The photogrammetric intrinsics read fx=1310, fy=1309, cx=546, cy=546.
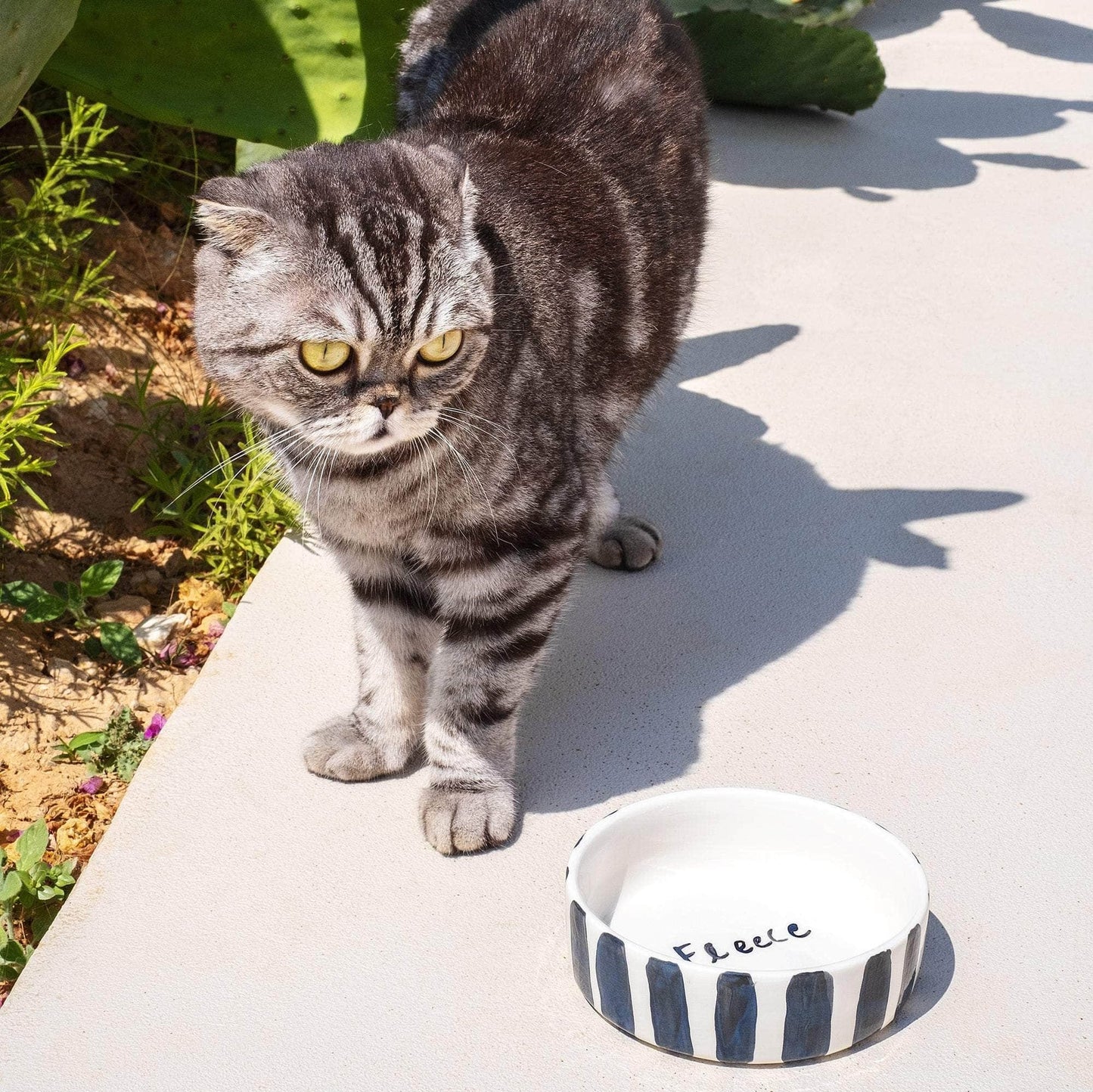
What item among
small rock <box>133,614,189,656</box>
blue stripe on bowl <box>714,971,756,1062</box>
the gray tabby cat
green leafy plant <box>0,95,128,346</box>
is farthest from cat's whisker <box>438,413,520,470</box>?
green leafy plant <box>0,95,128,346</box>

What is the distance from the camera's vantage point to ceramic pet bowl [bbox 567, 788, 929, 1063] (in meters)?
1.32

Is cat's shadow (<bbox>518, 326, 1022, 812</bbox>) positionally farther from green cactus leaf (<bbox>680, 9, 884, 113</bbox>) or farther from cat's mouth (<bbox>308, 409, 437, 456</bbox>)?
green cactus leaf (<bbox>680, 9, 884, 113</bbox>)

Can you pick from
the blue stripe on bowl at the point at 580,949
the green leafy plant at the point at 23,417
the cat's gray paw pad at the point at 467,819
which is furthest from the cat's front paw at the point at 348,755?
the green leafy plant at the point at 23,417

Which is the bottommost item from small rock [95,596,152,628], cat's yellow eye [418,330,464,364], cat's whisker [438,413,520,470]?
small rock [95,596,152,628]

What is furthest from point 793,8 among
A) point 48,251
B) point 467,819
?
Result: point 467,819

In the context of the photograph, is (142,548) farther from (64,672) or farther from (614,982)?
(614,982)

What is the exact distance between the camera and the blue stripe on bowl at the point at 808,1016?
4.24ft

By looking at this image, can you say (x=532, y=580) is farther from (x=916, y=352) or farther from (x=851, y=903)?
(x=916, y=352)

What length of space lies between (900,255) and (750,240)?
37cm

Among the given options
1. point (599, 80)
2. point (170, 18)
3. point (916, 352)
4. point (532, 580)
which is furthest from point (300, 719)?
point (916, 352)

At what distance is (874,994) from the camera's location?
52.7 inches

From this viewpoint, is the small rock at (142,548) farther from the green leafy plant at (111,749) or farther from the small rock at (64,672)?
the green leafy plant at (111,749)

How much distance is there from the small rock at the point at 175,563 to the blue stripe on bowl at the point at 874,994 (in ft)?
5.04

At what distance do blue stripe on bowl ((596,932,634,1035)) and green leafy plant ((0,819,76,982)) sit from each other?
2.52 feet
